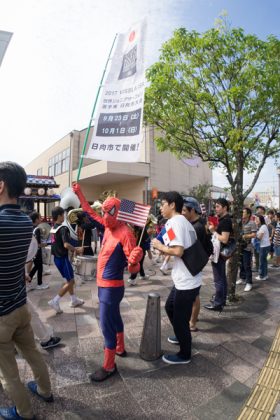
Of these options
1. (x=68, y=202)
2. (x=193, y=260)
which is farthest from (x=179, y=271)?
(x=68, y=202)

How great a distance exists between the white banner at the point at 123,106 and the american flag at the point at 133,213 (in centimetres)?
62

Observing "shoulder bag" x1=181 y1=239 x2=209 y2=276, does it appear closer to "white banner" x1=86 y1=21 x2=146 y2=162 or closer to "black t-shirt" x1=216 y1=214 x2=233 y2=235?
"white banner" x1=86 y1=21 x2=146 y2=162

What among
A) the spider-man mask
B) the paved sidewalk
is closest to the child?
the paved sidewalk

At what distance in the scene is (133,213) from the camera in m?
3.61

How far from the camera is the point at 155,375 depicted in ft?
9.64

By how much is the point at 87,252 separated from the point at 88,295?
3.54 ft

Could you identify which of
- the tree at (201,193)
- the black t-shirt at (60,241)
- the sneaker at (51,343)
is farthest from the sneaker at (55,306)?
the tree at (201,193)

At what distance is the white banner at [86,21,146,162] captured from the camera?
135 inches

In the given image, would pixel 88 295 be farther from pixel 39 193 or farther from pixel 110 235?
pixel 39 193

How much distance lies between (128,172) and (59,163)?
12334 mm

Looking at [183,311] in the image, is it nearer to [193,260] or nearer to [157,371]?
[193,260]

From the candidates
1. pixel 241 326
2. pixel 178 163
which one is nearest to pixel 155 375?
pixel 241 326

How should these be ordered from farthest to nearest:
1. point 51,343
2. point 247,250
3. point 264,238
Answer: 1. point 264,238
2. point 247,250
3. point 51,343

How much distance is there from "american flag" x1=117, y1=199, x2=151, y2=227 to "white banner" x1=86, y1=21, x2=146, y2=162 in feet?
2.04
